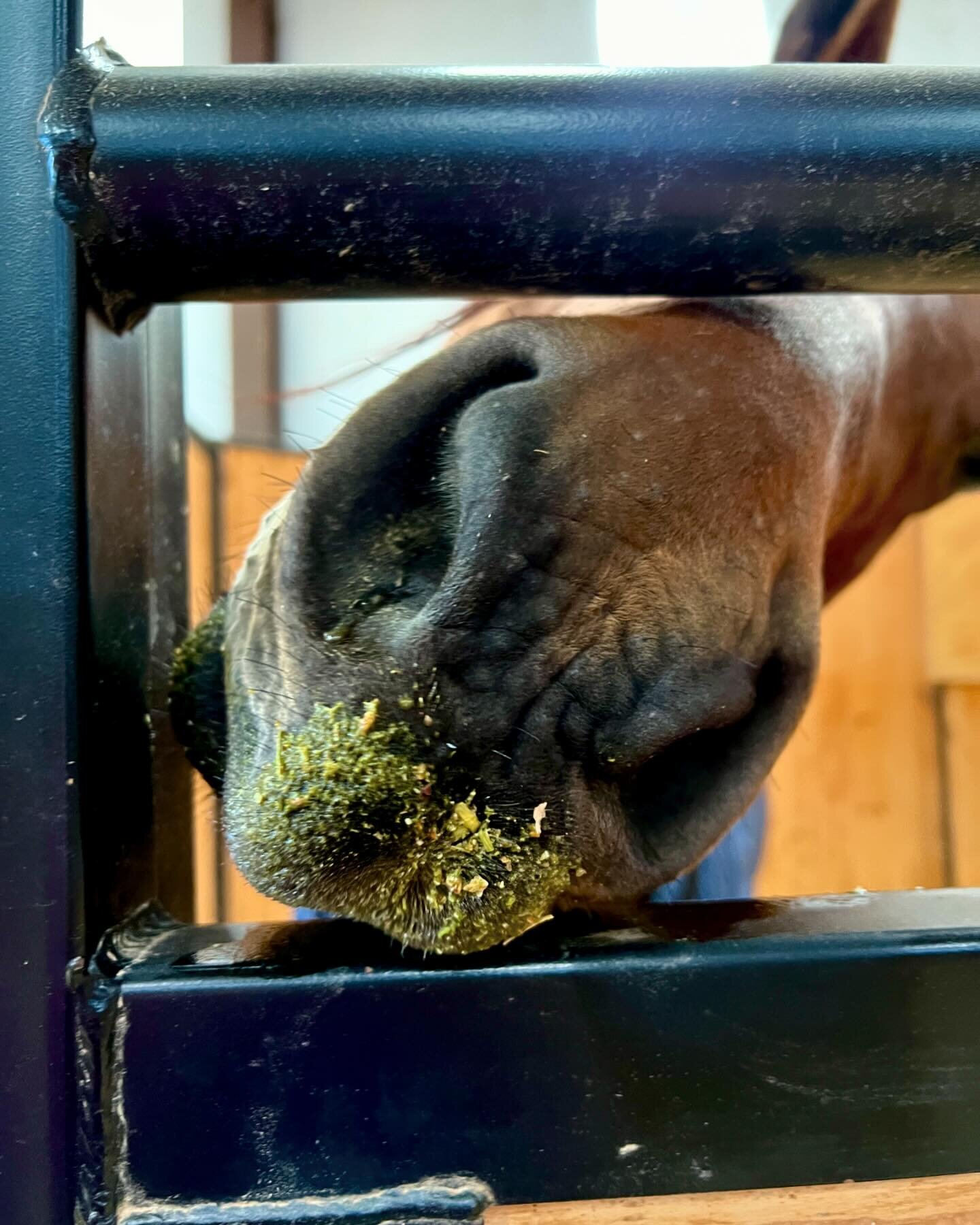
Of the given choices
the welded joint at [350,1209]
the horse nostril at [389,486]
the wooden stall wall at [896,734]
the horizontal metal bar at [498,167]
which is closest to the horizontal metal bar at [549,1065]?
the welded joint at [350,1209]

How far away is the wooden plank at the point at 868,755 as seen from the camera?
7.61 ft

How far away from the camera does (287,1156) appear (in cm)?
45

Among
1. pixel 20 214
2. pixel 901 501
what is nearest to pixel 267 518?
pixel 20 214

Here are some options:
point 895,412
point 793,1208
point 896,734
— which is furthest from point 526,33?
point 896,734

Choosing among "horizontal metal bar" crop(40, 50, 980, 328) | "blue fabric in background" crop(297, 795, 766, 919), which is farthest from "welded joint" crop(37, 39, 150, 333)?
"blue fabric in background" crop(297, 795, 766, 919)

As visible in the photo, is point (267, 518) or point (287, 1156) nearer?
point (287, 1156)

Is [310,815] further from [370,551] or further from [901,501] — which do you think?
[901,501]

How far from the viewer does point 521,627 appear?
46 cm

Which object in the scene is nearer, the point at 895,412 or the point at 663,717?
the point at 663,717

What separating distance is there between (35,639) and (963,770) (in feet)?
7.95

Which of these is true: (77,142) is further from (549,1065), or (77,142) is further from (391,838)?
(549,1065)

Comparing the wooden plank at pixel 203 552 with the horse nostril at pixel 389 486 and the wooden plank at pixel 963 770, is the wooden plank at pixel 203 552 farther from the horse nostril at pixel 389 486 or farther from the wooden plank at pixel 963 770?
the wooden plank at pixel 963 770

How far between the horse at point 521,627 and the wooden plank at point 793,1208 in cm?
15

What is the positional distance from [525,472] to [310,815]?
7.9 inches
